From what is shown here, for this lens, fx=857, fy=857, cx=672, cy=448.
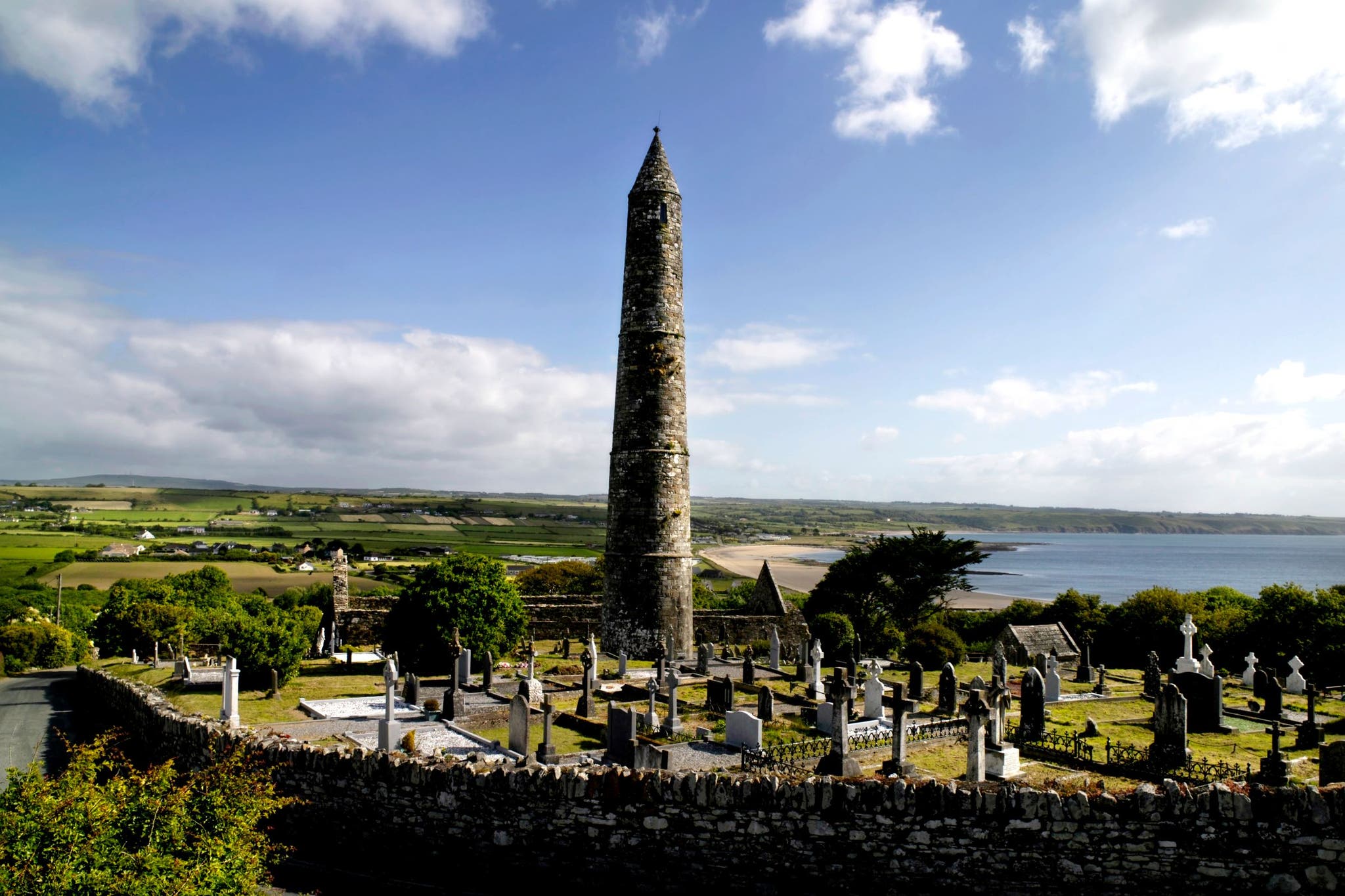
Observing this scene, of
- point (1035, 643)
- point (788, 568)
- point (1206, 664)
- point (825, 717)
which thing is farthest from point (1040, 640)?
point (788, 568)

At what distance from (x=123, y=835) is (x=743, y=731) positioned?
10294mm

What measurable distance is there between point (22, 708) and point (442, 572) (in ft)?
32.8

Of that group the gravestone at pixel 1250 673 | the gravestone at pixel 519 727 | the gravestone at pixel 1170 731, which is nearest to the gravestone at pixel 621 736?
the gravestone at pixel 519 727

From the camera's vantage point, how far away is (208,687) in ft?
68.1

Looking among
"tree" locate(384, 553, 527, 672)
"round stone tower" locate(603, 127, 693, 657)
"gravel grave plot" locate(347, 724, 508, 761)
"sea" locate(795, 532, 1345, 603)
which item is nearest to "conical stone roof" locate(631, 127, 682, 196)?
"round stone tower" locate(603, 127, 693, 657)

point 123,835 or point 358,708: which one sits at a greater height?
point 123,835

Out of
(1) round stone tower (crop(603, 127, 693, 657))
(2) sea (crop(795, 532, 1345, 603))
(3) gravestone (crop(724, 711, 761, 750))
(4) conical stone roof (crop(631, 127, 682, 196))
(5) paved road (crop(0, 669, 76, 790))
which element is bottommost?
(2) sea (crop(795, 532, 1345, 603))

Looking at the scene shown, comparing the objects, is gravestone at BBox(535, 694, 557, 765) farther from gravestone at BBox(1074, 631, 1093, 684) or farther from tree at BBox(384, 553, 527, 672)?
gravestone at BBox(1074, 631, 1093, 684)

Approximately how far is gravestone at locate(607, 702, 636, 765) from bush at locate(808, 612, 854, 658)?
1870 centimetres

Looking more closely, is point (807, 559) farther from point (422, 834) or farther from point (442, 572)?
point (422, 834)

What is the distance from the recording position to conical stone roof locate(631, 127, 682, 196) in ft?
79.5

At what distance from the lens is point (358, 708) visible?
60.3 feet

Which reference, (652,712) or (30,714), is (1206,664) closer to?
(652,712)

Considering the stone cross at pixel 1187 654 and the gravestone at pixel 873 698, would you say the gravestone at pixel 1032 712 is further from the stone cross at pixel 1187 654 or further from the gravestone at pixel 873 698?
the stone cross at pixel 1187 654
